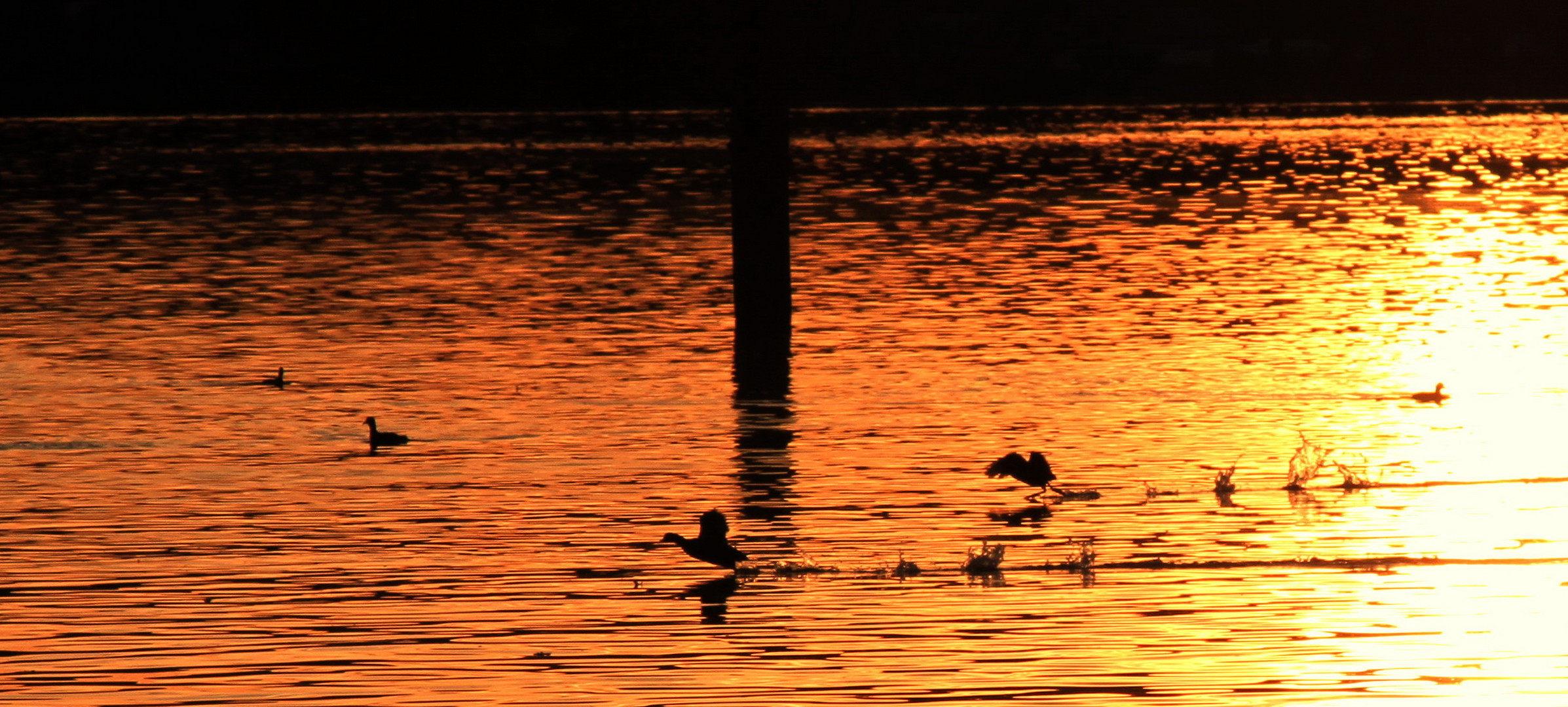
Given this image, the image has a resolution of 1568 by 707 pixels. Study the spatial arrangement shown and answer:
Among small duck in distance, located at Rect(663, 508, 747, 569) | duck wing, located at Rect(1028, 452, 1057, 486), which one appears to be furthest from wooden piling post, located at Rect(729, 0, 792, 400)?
small duck in distance, located at Rect(663, 508, 747, 569)

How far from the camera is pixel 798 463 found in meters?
18.9

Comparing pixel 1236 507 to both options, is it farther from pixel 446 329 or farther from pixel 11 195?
pixel 11 195

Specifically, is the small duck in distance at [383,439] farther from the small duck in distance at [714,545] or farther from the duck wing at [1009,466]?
the small duck in distance at [714,545]

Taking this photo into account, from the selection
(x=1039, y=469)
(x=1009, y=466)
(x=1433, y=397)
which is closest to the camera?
(x=1039, y=469)

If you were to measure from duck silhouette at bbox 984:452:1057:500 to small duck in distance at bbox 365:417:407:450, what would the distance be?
5.16 m

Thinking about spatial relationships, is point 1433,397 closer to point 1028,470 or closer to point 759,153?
point 1028,470

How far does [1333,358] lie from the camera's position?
2520 cm

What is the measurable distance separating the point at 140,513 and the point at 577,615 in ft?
15.6

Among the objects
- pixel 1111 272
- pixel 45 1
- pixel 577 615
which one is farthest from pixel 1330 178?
pixel 577 615

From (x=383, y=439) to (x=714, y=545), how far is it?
6.00m

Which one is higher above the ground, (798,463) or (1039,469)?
(798,463)

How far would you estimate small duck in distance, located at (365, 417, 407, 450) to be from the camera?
19.8 meters

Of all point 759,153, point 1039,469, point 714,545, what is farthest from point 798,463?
point 759,153

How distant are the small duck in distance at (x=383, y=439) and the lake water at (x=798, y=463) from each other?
0.17 meters
